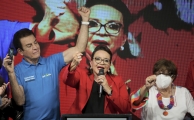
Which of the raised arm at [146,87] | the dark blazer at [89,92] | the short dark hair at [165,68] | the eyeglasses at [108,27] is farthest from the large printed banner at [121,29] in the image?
the raised arm at [146,87]

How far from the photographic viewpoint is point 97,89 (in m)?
2.66

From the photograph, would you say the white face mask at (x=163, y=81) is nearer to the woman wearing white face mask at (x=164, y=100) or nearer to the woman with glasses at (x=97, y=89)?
the woman wearing white face mask at (x=164, y=100)

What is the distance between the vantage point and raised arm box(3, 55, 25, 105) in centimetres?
277

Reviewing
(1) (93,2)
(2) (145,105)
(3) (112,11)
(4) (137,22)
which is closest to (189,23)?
(4) (137,22)

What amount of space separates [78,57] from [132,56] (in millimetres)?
1174

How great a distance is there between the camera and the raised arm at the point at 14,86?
2.77 m

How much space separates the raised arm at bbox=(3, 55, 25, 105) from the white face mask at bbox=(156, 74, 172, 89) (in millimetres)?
1202

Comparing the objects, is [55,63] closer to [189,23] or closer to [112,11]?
[112,11]

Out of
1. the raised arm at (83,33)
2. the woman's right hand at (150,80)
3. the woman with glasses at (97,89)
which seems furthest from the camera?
the raised arm at (83,33)

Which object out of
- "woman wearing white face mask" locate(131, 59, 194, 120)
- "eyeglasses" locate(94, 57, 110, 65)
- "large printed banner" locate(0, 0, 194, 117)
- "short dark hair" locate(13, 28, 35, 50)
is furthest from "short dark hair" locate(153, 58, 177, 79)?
"short dark hair" locate(13, 28, 35, 50)

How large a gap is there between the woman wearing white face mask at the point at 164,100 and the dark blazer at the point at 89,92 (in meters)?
0.09

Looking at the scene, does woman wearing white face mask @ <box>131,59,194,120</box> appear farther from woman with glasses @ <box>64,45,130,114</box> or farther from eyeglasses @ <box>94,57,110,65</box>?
eyeglasses @ <box>94,57,110,65</box>

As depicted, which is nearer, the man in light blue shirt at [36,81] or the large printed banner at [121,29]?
the man in light blue shirt at [36,81]

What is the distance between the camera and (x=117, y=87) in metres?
2.68
